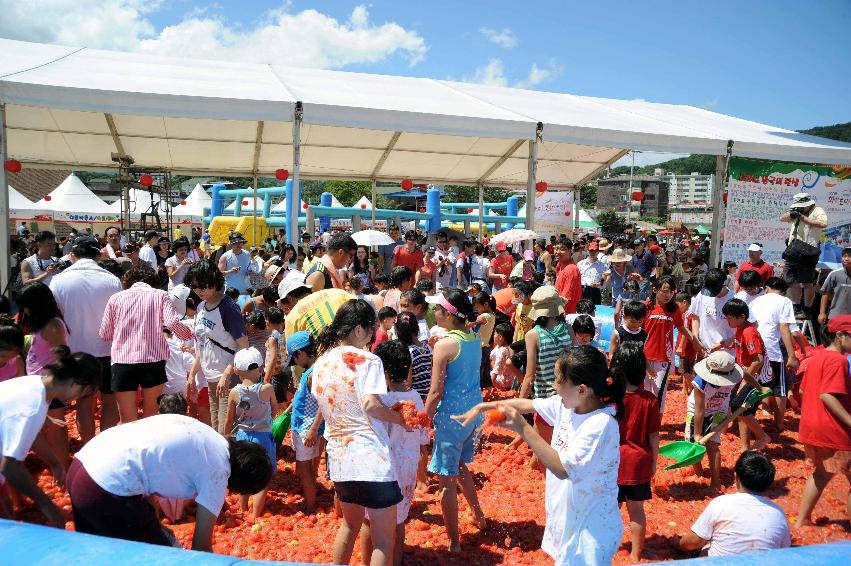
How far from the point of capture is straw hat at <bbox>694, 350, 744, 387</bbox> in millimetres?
4996

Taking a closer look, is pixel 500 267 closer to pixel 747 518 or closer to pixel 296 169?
pixel 296 169

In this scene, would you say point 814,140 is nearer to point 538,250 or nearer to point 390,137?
point 538,250

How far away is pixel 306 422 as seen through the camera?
13.5 ft

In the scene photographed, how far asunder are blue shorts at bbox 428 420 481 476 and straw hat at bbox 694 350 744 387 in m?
2.34

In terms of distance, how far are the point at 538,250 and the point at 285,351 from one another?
11293mm

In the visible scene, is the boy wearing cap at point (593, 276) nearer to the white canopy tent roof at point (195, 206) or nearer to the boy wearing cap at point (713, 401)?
the boy wearing cap at point (713, 401)

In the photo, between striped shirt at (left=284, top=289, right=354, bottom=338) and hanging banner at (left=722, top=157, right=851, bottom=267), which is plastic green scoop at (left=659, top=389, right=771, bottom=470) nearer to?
striped shirt at (left=284, top=289, right=354, bottom=338)

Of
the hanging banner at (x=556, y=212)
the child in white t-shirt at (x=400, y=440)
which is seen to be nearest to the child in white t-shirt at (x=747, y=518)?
the child in white t-shirt at (x=400, y=440)

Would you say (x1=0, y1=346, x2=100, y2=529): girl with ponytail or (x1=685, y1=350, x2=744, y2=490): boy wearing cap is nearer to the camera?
(x1=0, y1=346, x2=100, y2=529): girl with ponytail

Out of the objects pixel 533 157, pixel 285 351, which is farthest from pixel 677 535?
pixel 533 157

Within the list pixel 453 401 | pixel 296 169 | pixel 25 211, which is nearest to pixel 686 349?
pixel 453 401

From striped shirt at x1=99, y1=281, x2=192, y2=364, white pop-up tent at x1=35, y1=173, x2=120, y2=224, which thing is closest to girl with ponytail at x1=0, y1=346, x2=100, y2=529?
striped shirt at x1=99, y1=281, x2=192, y2=364

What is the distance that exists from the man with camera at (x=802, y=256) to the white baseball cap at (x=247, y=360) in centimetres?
863

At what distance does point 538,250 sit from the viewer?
15688mm
